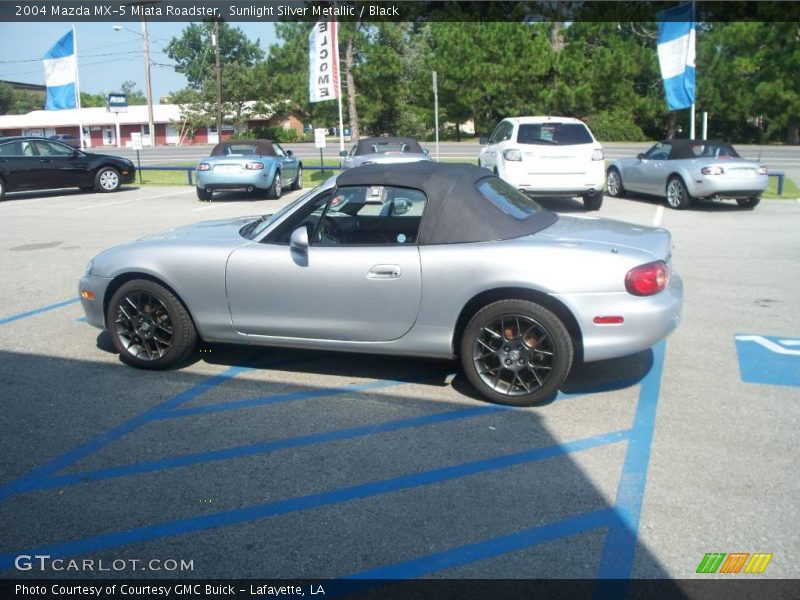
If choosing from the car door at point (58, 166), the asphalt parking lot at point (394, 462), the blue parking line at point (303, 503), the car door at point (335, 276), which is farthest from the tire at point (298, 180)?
the blue parking line at point (303, 503)

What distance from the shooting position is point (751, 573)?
3115mm

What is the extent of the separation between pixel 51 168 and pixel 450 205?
17.4 meters

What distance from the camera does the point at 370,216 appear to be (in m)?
5.52

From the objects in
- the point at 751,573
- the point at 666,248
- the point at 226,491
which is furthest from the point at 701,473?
the point at 226,491

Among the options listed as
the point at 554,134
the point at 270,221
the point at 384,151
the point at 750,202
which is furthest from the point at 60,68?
the point at 270,221

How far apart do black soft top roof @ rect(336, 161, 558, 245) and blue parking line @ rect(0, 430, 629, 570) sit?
1.44m

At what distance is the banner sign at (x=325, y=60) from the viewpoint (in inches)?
848

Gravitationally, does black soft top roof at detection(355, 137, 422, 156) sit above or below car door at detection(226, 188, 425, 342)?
above

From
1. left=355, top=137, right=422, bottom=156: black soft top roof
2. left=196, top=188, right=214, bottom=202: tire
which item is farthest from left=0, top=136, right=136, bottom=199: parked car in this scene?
left=355, top=137, right=422, bottom=156: black soft top roof

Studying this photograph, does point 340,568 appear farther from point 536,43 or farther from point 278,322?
point 536,43

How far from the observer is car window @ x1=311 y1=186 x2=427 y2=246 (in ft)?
17.4

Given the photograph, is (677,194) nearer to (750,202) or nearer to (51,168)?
(750,202)

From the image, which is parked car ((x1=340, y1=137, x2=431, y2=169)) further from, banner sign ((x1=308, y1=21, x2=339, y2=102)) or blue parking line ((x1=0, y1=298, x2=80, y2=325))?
blue parking line ((x1=0, y1=298, x2=80, y2=325))

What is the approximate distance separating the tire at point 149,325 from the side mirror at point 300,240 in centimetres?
102
